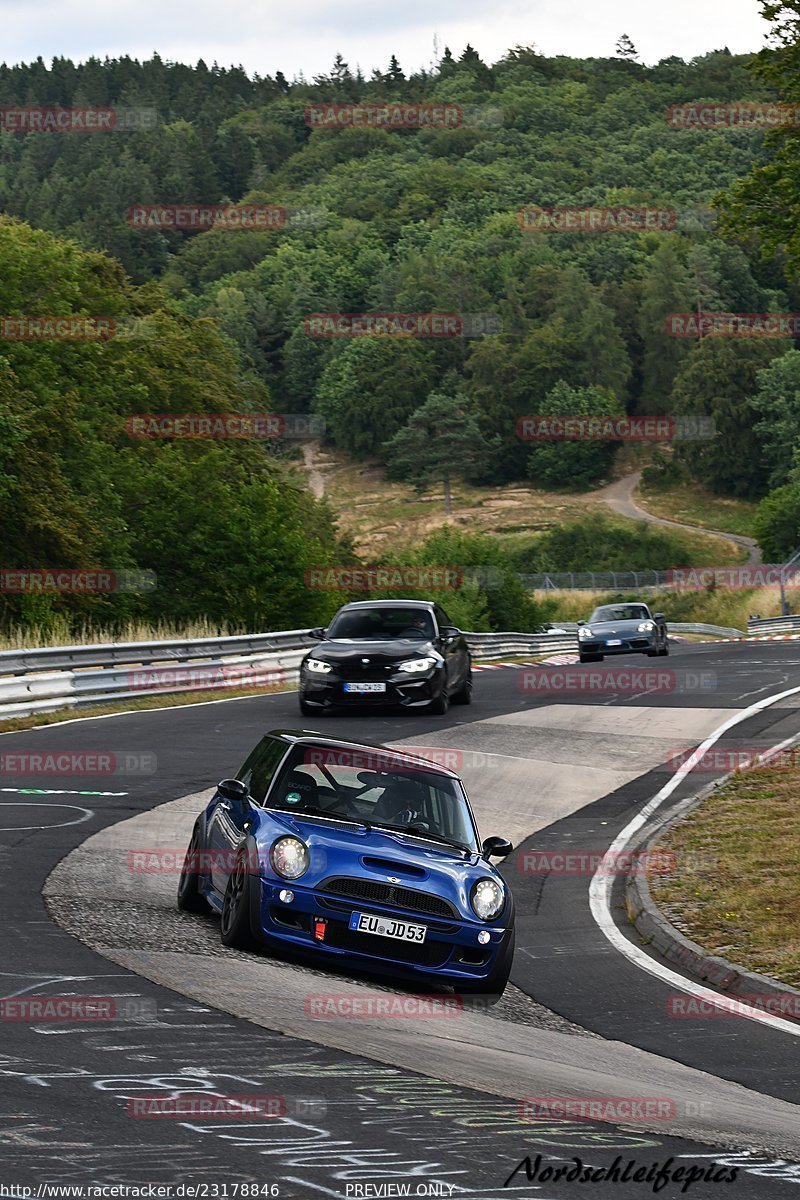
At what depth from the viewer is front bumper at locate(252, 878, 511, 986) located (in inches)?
350

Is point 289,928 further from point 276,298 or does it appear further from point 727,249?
point 276,298

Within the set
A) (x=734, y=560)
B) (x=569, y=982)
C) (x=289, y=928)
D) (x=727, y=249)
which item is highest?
(x=727, y=249)

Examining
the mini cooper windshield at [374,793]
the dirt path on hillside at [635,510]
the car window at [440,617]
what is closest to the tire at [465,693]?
the car window at [440,617]

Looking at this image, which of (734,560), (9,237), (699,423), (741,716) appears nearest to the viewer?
(741,716)

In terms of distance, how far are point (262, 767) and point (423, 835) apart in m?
1.26

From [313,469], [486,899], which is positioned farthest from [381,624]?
[313,469]

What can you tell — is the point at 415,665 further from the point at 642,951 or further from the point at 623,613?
the point at 623,613

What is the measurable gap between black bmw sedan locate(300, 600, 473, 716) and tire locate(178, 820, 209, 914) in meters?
12.1

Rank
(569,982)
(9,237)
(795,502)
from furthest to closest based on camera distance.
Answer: (795,502) < (9,237) < (569,982)

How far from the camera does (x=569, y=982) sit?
10.1 m

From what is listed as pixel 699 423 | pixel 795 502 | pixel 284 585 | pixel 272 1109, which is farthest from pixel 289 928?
pixel 699 423

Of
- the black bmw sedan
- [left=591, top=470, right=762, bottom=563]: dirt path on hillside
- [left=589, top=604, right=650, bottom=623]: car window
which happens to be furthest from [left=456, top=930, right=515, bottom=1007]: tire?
[left=591, top=470, right=762, bottom=563]: dirt path on hillside

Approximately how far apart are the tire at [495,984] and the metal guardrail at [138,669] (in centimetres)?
1387

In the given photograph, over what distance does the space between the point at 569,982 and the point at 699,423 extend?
142 m
